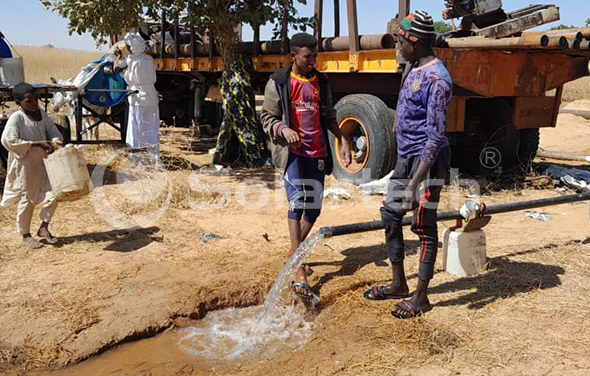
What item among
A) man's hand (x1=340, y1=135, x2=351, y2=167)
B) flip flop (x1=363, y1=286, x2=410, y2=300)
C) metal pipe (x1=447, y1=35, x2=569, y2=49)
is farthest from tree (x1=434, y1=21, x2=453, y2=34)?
flip flop (x1=363, y1=286, x2=410, y2=300)

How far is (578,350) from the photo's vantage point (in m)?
3.29

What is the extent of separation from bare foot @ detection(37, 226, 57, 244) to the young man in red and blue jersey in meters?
2.26

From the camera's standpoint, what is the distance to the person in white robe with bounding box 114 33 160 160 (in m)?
8.48

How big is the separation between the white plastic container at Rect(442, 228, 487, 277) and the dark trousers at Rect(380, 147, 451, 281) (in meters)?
0.63

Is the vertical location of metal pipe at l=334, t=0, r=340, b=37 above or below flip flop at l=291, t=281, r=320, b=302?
above

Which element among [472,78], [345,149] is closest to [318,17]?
[472,78]

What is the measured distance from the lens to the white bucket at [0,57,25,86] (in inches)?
301

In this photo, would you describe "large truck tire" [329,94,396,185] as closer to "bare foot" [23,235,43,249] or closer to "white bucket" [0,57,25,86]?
"bare foot" [23,235,43,249]

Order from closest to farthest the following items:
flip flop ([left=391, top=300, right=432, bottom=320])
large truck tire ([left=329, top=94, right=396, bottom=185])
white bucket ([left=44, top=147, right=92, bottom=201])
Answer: flip flop ([left=391, top=300, right=432, bottom=320]), white bucket ([left=44, top=147, right=92, bottom=201]), large truck tire ([left=329, top=94, right=396, bottom=185])

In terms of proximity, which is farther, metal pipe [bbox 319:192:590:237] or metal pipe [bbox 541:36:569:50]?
metal pipe [bbox 541:36:569:50]

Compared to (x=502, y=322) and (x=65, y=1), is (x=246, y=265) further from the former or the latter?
(x=65, y=1)

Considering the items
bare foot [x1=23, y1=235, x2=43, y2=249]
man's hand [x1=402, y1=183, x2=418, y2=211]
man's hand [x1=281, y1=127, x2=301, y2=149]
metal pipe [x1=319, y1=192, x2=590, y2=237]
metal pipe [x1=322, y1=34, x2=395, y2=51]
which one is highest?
metal pipe [x1=322, y1=34, x2=395, y2=51]

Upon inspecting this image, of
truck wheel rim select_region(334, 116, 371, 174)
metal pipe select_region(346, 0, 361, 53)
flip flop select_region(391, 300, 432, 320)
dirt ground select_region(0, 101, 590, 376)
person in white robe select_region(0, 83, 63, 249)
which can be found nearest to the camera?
dirt ground select_region(0, 101, 590, 376)

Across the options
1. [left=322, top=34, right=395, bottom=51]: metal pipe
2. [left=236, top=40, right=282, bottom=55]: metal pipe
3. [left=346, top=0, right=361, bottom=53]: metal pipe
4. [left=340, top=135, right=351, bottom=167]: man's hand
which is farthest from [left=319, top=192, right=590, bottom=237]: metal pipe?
[left=236, top=40, right=282, bottom=55]: metal pipe
